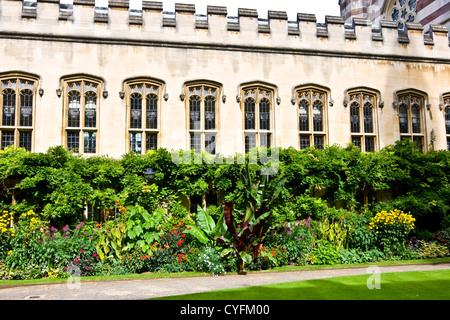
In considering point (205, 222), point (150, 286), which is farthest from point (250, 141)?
point (150, 286)

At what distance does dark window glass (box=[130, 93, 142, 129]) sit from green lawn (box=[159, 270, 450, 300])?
295 inches

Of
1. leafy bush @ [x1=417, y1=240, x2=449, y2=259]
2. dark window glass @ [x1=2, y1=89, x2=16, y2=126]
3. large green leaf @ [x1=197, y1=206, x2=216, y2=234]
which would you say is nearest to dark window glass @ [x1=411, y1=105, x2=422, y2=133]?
leafy bush @ [x1=417, y1=240, x2=449, y2=259]

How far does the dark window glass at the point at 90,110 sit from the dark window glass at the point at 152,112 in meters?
1.73

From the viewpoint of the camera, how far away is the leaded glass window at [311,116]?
14367mm

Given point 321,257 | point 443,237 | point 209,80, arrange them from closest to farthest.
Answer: point 321,257, point 443,237, point 209,80

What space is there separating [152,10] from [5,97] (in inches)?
220

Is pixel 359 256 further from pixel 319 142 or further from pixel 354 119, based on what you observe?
pixel 354 119

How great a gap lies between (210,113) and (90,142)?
4143 mm

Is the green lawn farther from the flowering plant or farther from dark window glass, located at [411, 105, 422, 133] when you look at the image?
dark window glass, located at [411, 105, 422, 133]

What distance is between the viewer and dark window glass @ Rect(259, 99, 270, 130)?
14.1 m

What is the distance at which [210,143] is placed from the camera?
536 inches

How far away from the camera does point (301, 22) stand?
47.6ft

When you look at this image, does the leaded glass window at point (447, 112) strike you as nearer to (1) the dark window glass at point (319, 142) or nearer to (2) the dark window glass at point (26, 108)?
(1) the dark window glass at point (319, 142)

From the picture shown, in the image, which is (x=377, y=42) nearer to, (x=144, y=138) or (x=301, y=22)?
(x=301, y=22)
